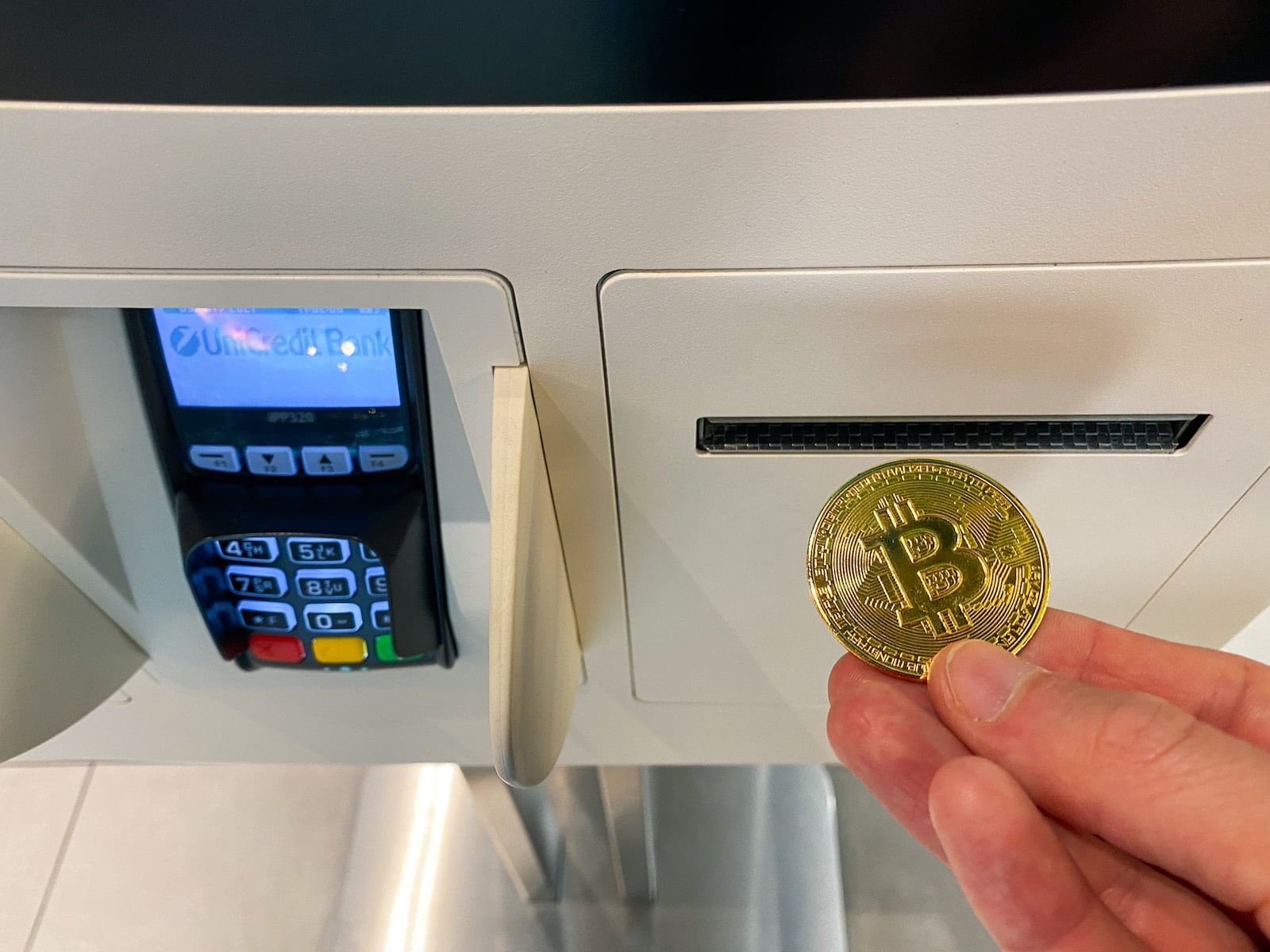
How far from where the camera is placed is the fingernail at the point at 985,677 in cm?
33

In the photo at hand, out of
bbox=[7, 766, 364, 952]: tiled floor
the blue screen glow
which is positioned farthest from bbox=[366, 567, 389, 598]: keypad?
bbox=[7, 766, 364, 952]: tiled floor

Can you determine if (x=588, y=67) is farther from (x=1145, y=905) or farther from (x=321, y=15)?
(x=1145, y=905)

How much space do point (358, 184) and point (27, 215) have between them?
0.14 m

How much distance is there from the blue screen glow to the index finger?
37cm

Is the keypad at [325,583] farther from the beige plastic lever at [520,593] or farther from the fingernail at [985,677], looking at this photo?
the fingernail at [985,677]

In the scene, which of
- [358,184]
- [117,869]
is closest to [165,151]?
[358,184]

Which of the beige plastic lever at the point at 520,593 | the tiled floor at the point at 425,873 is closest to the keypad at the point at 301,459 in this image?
the beige plastic lever at the point at 520,593

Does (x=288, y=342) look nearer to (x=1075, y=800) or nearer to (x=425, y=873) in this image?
(x=1075, y=800)

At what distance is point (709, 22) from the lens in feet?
0.95

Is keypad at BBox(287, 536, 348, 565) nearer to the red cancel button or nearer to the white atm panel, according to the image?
the red cancel button

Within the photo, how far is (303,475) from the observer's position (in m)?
0.49

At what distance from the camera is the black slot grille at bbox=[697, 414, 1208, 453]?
1.32 feet

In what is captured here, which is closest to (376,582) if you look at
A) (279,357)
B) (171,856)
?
(279,357)

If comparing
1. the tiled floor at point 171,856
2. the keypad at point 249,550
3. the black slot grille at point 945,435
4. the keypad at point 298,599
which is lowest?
the tiled floor at point 171,856
